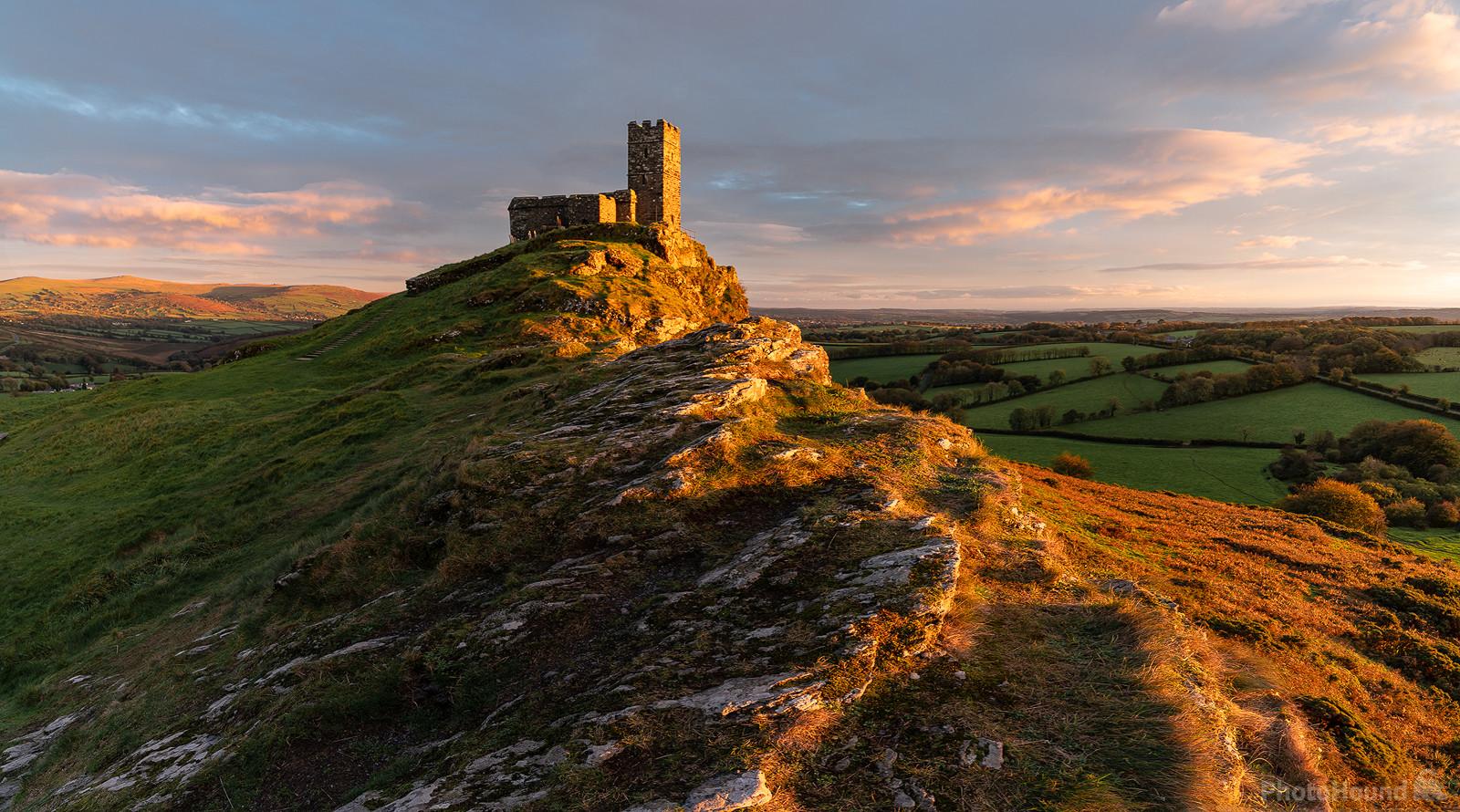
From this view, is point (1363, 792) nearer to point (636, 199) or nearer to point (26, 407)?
point (636, 199)

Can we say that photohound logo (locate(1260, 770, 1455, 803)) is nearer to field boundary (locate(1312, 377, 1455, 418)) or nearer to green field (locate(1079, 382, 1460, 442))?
green field (locate(1079, 382, 1460, 442))

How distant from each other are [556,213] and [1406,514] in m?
72.4

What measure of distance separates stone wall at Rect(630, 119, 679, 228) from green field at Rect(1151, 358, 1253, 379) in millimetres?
79485

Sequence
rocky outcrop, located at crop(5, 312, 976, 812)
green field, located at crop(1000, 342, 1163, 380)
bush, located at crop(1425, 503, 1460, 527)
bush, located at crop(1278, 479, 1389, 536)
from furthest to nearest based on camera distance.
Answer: green field, located at crop(1000, 342, 1163, 380) → bush, located at crop(1425, 503, 1460, 527) → bush, located at crop(1278, 479, 1389, 536) → rocky outcrop, located at crop(5, 312, 976, 812)

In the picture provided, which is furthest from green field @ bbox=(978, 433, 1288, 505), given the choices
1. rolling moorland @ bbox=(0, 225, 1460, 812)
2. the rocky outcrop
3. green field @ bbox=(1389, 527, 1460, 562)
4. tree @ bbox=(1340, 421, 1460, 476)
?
the rocky outcrop

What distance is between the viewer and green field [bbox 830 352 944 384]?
97312 millimetres

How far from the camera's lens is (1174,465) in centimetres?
5338

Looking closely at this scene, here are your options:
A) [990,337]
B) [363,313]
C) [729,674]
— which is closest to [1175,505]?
[729,674]

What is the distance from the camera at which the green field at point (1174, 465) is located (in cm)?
4734

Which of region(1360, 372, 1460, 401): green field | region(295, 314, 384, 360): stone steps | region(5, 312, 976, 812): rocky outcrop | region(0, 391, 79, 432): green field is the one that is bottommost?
region(1360, 372, 1460, 401): green field

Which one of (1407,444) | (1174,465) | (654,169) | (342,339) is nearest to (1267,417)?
(1407,444)

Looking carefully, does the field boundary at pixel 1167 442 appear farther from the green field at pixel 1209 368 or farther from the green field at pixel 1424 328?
the green field at pixel 1424 328

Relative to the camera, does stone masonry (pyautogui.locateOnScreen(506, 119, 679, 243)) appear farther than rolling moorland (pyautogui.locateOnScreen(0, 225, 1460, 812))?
Yes

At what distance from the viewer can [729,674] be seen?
237 inches
